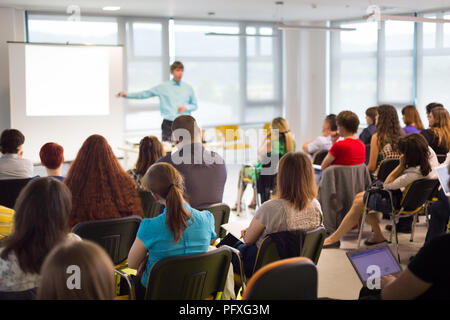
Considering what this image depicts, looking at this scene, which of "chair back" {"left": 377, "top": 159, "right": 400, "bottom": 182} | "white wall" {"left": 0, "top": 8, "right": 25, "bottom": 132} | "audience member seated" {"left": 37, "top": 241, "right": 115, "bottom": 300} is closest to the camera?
"audience member seated" {"left": 37, "top": 241, "right": 115, "bottom": 300}

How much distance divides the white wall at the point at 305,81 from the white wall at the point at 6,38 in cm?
531

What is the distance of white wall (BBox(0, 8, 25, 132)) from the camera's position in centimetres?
848

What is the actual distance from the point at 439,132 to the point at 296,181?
10.8ft

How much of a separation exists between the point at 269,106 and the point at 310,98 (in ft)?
2.94

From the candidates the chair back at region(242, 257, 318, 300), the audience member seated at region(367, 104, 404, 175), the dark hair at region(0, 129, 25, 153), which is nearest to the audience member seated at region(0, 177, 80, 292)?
the chair back at region(242, 257, 318, 300)

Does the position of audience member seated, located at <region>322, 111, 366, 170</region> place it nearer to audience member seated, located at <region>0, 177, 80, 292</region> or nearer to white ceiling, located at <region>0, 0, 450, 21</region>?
audience member seated, located at <region>0, 177, 80, 292</region>

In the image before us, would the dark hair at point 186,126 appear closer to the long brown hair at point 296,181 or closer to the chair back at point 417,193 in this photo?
the long brown hair at point 296,181

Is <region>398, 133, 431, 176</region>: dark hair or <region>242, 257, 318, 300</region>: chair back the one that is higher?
<region>398, 133, 431, 176</region>: dark hair

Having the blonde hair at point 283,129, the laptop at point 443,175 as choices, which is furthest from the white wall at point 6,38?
the laptop at point 443,175

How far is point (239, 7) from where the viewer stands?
9039 mm

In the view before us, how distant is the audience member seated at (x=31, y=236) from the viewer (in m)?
1.97

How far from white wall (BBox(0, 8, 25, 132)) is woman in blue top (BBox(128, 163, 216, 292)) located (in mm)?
6927

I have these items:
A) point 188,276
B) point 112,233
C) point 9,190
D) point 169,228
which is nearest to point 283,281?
point 188,276
